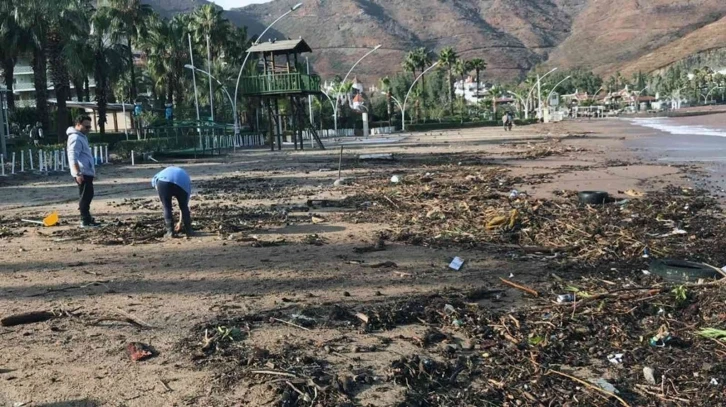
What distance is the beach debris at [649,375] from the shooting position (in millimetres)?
4332

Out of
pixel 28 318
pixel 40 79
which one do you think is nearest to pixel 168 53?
pixel 40 79

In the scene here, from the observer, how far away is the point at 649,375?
441 centimetres

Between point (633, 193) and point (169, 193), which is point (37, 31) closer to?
point (169, 193)

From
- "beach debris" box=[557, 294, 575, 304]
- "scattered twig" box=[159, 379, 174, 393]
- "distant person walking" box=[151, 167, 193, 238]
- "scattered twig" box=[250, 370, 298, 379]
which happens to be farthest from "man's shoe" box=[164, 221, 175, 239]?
"beach debris" box=[557, 294, 575, 304]

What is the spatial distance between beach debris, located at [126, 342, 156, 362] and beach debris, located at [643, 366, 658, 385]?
3.45 m

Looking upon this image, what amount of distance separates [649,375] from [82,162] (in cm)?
922

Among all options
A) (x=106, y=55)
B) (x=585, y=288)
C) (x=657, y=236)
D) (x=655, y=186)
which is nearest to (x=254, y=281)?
(x=585, y=288)

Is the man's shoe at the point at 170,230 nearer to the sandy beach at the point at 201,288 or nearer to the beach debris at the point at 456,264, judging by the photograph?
the sandy beach at the point at 201,288

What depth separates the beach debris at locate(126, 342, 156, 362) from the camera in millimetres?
4887

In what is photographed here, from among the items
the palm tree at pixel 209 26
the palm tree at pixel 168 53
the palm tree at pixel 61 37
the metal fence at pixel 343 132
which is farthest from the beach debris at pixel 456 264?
the metal fence at pixel 343 132

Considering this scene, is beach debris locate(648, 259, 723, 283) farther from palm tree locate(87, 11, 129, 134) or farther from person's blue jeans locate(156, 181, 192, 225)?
palm tree locate(87, 11, 129, 134)

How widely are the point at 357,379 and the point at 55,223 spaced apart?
8.85 m

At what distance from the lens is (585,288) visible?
6.44 meters

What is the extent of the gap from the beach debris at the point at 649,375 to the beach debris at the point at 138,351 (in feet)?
11.3
